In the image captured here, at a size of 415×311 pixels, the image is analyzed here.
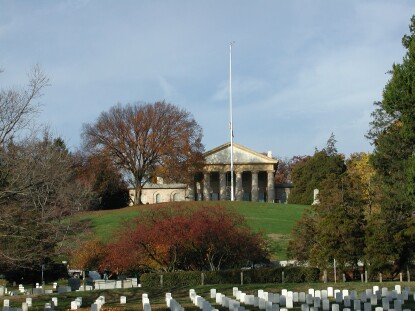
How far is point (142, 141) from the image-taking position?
78.6 m

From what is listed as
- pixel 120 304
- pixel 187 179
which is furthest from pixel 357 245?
pixel 187 179

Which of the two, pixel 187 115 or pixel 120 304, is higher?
pixel 187 115

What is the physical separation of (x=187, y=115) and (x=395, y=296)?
2323 inches

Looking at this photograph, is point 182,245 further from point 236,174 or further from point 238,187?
point 236,174

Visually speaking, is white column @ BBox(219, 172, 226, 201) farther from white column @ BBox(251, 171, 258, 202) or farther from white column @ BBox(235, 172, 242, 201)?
white column @ BBox(251, 171, 258, 202)

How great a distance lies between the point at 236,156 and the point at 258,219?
32.0 meters

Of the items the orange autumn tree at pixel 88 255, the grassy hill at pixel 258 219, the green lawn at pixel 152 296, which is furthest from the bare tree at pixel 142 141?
the green lawn at pixel 152 296

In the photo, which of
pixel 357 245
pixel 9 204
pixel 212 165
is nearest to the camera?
pixel 9 204

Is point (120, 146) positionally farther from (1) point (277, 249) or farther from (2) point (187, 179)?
(1) point (277, 249)

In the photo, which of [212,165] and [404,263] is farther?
[212,165]

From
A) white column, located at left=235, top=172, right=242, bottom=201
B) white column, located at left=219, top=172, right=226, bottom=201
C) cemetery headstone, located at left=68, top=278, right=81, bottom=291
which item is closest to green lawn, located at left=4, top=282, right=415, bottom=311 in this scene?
cemetery headstone, located at left=68, top=278, right=81, bottom=291

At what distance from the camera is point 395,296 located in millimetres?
24609

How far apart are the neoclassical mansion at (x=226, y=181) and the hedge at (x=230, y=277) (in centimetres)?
5328

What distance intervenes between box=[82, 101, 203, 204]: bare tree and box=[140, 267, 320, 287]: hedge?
4346cm
